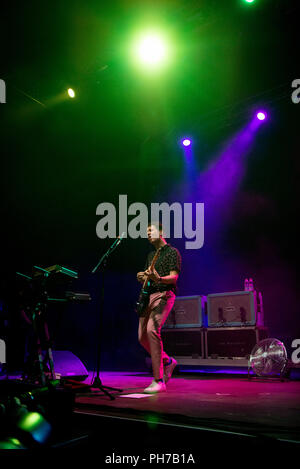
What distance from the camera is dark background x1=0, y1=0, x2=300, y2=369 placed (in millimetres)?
5188

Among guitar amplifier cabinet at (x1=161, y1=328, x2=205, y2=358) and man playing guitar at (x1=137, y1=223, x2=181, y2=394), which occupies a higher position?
man playing guitar at (x1=137, y1=223, x2=181, y2=394)

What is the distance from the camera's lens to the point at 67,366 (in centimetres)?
461

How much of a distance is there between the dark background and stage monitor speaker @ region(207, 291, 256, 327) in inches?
36.0

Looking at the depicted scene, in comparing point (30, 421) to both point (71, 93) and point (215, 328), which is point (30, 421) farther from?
point (71, 93)

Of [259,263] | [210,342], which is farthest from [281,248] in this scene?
[210,342]

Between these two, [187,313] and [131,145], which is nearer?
[187,313]

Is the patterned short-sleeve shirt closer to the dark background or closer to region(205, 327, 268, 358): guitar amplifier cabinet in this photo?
the dark background

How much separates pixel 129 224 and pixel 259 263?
9.45 ft

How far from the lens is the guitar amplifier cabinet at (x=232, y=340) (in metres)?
5.94

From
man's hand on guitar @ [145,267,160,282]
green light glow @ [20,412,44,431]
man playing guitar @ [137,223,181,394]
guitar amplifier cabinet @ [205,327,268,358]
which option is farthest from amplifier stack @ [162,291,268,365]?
green light glow @ [20,412,44,431]

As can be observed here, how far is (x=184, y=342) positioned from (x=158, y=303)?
120 inches

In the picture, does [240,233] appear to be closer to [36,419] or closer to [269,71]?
[269,71]

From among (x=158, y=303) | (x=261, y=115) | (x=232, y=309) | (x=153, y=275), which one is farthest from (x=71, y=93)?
(x=232, y=309)

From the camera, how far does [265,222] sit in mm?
7156
